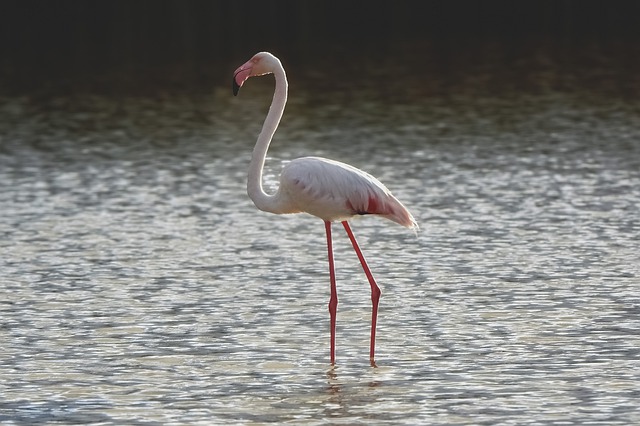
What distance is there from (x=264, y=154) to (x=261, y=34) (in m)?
34.2

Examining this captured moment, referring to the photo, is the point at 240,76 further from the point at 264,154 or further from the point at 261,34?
the point at 261,34

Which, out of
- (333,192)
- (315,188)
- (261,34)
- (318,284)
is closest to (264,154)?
(315,188)

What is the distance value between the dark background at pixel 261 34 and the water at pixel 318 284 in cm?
1102

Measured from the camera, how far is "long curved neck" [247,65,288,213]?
10.4m

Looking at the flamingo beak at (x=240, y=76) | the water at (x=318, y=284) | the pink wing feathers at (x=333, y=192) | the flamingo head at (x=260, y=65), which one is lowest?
the water at (x=318, y=284)

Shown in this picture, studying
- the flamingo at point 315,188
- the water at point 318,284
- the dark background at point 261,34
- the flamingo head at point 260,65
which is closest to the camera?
the water at point 318,284

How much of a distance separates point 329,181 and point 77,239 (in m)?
5.80

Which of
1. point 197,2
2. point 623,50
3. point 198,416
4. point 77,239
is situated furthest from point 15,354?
point 197,2

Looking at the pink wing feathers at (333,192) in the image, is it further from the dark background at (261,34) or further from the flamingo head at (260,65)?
the dark background at (261,34)

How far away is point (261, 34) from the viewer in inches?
1745

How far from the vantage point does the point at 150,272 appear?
44.7ft

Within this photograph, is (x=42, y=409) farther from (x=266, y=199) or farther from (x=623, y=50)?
(x=623, y=50)

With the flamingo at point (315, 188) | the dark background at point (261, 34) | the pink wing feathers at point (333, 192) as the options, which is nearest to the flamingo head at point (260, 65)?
the flamingo at point (315, 188)

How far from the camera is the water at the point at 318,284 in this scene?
9172 millimetres
